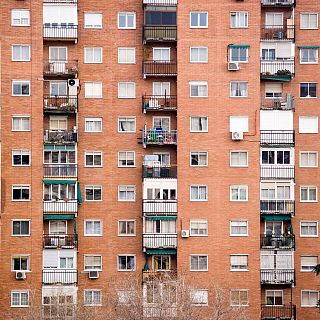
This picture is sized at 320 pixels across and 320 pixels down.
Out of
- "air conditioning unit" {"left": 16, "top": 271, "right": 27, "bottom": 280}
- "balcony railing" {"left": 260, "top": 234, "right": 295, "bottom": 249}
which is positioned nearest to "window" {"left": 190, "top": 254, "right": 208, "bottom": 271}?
"balcony railing" {"left": 260, "top": 234, "right": 295, "bottom": 249}

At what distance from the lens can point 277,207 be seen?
80.4 m

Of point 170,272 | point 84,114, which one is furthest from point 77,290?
point 84,114

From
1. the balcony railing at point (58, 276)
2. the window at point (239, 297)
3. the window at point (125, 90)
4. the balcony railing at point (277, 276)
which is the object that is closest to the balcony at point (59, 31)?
the window at point (125, 90)

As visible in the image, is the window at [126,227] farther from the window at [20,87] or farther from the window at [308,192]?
the window at [308,192]

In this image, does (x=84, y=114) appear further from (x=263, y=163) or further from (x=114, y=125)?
(x=263, y=163)

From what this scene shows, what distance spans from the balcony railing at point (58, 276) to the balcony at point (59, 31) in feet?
47.8

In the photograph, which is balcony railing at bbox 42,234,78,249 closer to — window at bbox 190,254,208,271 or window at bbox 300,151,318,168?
window at bbox 190,254,208,271

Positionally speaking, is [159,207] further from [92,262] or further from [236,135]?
[236,135]

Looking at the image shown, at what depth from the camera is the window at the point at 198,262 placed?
79625mm

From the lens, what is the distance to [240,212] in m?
80.1

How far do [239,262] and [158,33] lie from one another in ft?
50.1

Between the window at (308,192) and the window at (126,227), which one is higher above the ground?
the window at (308,192)

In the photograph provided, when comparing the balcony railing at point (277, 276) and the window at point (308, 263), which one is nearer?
the balcony railing at point (277, 276)

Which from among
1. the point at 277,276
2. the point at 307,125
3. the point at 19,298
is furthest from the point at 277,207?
the point at 19,298
